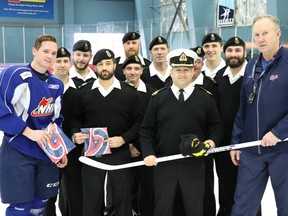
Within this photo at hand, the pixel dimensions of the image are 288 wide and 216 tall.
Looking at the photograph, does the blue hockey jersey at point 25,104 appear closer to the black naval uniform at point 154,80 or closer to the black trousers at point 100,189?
the black trousers at point 100,189

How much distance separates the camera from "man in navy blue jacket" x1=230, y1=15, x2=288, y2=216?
2.39 m

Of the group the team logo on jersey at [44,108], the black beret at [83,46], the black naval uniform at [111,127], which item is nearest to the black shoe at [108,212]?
the black naval uniform at [111,127]

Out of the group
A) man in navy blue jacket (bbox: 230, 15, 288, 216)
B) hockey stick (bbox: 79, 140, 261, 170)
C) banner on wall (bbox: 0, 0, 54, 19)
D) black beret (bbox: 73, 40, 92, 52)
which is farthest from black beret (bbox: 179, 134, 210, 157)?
banner on wall (bbox: 0, 0, 54, 19)

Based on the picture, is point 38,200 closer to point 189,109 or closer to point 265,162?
point 189,109

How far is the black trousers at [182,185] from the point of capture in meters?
2.61

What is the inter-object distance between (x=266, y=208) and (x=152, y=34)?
529 inches

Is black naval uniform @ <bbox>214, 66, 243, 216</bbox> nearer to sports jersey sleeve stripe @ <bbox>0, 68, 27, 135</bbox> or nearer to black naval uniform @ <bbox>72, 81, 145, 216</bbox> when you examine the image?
black naval uniform @ <bbox>72, 81, 145, 216</bbox>

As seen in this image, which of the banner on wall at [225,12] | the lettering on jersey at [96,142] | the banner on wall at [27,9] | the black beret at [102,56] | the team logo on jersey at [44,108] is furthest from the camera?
the banner on wall at [27,9]

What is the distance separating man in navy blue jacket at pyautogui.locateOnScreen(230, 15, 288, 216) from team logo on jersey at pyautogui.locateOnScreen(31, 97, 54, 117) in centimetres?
130

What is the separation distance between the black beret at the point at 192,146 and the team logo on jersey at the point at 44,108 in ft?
3.04

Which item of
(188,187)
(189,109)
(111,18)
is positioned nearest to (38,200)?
(188,187)

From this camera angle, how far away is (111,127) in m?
2.84

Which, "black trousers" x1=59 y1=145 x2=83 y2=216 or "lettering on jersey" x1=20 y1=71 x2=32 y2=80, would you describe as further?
"black trousers" x1=59 y1=145 x2=83 y2=216

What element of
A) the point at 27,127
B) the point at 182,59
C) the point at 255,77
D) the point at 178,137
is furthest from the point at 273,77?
the point at 27,127
